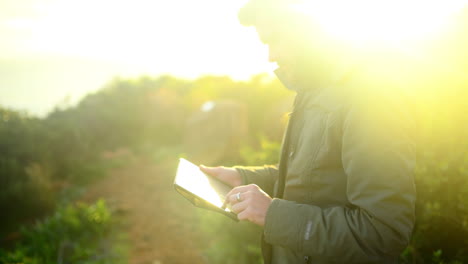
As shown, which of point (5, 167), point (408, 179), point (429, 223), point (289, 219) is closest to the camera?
point (408, 179)

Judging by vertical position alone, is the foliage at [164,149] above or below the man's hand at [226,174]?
below

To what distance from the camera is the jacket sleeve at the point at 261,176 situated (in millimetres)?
1839

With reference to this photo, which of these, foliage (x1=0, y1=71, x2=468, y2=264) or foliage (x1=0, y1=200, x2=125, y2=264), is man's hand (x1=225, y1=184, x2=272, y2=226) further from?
foliage (x1=0, y1=200, x2=125, y2=264)

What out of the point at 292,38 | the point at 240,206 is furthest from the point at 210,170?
the point at 292,38

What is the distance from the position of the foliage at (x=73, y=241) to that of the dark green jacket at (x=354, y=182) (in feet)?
14.0

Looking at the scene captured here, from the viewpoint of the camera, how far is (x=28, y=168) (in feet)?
24.0

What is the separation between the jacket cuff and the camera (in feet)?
4.03

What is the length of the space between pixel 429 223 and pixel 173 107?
1128cm

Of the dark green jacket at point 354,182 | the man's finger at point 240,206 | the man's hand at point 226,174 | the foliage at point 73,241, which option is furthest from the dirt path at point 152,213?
the dark green jacket at point 354,182

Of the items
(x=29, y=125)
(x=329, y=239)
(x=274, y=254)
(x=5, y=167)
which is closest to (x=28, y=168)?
(x=5, y=167)

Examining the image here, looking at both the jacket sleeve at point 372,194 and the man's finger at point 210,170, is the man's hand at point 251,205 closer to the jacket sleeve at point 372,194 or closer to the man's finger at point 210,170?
the jacket sleeve at point 372,194

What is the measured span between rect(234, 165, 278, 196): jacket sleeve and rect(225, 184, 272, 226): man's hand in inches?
18.0

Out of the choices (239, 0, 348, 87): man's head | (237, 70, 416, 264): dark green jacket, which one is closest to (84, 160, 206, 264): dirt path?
(237, 70, 416, 264): dark green jacket

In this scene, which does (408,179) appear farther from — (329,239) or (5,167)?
(5,167)
